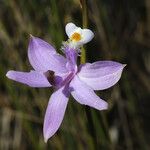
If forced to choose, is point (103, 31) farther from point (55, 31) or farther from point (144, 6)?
point (144, 6)

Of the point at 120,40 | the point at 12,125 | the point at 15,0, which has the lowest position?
the point at 12,125

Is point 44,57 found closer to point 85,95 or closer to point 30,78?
point 30,78

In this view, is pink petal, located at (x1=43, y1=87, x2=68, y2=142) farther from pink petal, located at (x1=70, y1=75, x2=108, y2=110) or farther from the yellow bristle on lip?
the yellow bristle on lip

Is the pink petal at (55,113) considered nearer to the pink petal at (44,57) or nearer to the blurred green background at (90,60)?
the pink petal at (44,57)

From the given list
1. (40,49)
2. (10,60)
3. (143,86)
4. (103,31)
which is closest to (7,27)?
(10,60)

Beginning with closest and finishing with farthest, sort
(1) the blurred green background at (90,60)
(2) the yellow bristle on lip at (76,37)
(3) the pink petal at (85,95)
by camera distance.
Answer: (3) the pink petal at (85,95), (2) the yellow bristle on lip at (76,37), (1) the blurred green background at (90,60)

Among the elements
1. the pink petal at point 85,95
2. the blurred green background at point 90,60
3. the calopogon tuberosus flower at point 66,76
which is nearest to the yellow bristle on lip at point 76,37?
the calopogon tuberosus flower at point 66,76
